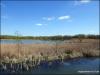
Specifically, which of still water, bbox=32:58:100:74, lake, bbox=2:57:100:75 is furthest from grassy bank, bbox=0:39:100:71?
still water, bbox=32:58:100:74

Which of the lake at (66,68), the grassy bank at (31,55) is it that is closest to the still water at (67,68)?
the lake at (66,68)

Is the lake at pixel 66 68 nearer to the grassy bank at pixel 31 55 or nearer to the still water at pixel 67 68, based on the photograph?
the still water at pixel 67 68

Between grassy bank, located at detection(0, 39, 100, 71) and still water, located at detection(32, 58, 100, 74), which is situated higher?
grassy bank, located at detection(0, 39, 100, 71)

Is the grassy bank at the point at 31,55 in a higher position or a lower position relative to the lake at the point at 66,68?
higher

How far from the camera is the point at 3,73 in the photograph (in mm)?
8516

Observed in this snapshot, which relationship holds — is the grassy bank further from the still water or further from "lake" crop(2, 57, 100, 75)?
the still water

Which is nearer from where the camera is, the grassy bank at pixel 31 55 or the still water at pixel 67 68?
the still water at pixel 67 68

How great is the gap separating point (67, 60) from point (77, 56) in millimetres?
1250

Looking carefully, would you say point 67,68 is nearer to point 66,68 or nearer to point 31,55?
point 66,68

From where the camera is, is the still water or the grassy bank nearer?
the still water

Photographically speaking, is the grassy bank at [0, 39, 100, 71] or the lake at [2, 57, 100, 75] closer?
the lake at [2, 57, 100, 75]

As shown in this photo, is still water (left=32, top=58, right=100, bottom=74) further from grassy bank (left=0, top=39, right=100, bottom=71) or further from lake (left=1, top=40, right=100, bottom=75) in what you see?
grassy bank (left=0, top=39, right=100, bottom=71)

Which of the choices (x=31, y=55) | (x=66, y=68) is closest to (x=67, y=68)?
(x=66, y=68)

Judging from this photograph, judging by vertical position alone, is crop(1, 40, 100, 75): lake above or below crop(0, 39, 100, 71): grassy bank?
below
